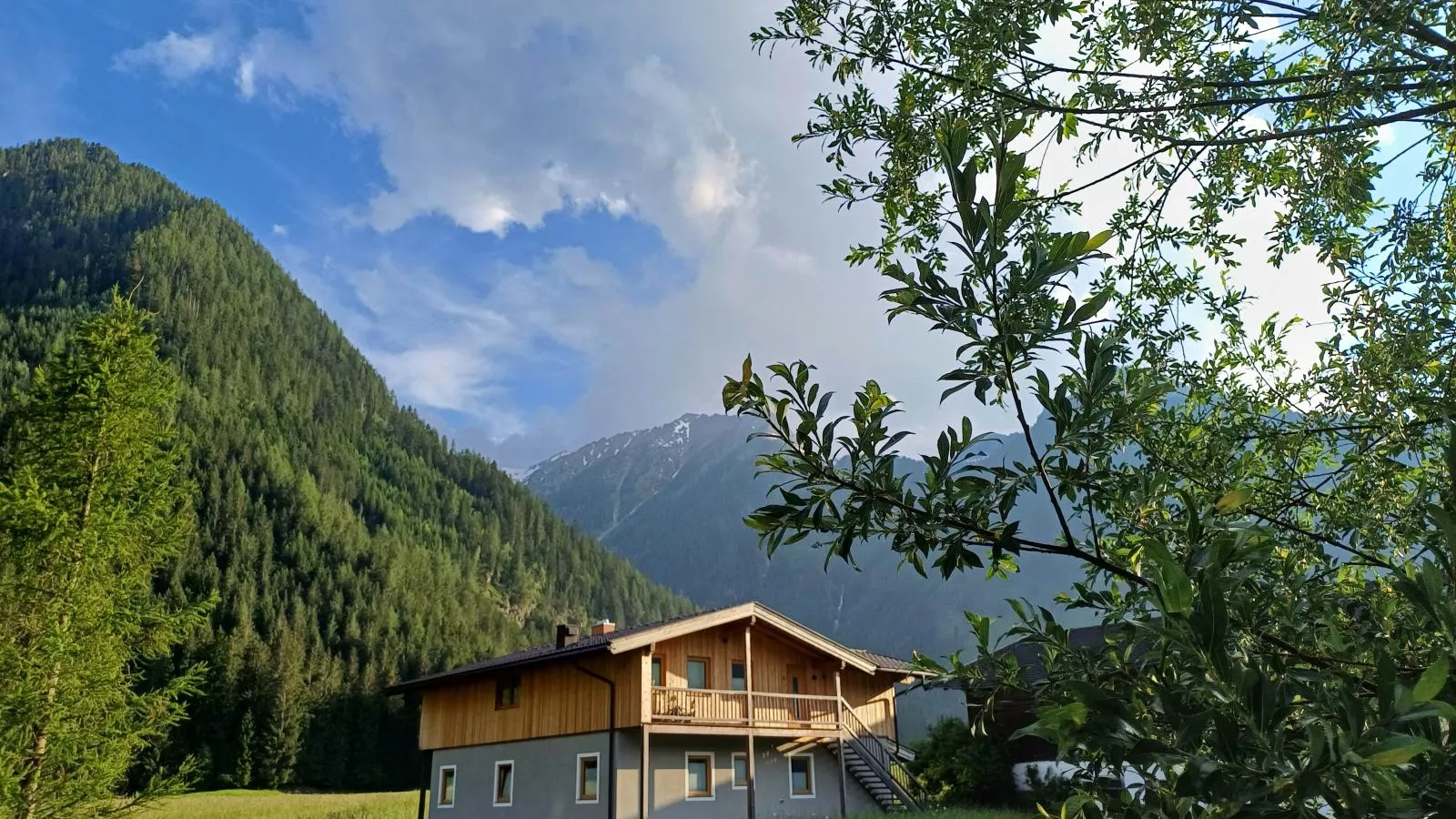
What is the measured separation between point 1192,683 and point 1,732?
14778 millimetres

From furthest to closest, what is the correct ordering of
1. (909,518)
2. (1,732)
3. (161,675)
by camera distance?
(161,675), (1,732), (909,518)

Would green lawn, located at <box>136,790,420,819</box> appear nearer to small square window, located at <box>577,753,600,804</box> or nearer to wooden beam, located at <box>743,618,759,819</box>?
small square window, located at <box>577,753,600,804</box>

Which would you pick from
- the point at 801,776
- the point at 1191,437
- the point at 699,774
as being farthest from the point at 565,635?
the point at 1191,437

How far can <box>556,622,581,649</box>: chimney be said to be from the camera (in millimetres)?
24734

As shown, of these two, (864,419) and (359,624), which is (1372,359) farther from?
(359,624)

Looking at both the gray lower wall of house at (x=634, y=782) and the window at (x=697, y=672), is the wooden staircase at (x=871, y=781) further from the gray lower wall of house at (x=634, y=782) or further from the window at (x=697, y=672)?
the window at (x=697, y=672)

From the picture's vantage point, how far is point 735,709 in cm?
2328

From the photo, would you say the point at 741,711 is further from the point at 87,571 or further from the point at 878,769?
the point at 87,571

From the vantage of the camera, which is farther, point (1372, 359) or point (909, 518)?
point (1372, 359)

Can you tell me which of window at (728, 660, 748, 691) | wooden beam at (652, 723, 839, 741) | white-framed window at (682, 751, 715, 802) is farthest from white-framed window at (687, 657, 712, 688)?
white-framed window at (682, 751, 715, 802)

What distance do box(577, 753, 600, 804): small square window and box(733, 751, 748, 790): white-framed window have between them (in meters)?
3.75

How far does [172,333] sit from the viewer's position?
117 meters

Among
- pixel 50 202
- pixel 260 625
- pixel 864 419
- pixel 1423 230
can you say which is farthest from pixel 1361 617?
pixel 50 202

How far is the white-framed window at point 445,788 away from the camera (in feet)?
86.4
